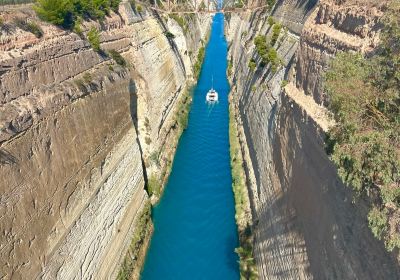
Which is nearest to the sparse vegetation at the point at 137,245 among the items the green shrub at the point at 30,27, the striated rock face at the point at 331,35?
the green shrub at the point at 30,27

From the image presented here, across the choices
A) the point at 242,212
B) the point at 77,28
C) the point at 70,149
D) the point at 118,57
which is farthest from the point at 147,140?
the point at 70,149

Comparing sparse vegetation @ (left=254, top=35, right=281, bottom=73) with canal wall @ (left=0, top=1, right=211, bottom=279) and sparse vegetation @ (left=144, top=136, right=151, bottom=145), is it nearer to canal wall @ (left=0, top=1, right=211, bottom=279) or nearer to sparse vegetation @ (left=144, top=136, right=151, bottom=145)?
canal wall @ (left=0, top=1, right=211, bottom=279)

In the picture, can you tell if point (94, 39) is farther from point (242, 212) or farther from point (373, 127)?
point (373, 127)

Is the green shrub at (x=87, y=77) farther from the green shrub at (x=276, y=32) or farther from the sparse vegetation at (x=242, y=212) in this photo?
the green shrub at (x=276, y=32)

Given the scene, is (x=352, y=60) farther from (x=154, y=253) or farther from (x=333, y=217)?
(x=154, y=253)

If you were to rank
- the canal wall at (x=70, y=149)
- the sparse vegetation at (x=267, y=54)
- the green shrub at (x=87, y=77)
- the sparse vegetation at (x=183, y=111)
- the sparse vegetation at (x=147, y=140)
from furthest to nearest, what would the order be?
the sparse vegetation at (x=183, y=111) < the sparse vegetation at (x=147, y=140) < the sparse vegetation at (x=267, y=54) < the green shrub at (x=87, y=77) < the canal wall at (x=70, y=149)

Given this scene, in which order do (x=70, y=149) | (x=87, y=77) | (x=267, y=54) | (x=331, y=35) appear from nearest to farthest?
(x=331, y=35)
(x=70, y=149)
(x=87, y=77)
(x=267, y=54)
